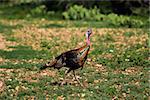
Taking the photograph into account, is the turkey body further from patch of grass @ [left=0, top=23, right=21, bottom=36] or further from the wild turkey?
patch of grass @ [left=0, top=23, right=21, bottom=36]

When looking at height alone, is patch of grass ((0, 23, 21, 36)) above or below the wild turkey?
below

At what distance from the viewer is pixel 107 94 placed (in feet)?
35.1

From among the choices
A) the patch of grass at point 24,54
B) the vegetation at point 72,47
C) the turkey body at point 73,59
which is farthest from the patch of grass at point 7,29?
the turkey body at point 73,59

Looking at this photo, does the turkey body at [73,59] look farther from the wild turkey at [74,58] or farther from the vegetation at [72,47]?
the vegetation at [72,47]

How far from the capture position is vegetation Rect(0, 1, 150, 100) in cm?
1086

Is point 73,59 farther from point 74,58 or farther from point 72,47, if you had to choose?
point 72,47

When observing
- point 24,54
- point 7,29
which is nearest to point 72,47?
point 24,54

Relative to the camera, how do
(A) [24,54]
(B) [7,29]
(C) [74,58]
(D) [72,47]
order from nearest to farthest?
(C) [74,58], (A) [24,54], (D) [72,47], (B) [7,29]

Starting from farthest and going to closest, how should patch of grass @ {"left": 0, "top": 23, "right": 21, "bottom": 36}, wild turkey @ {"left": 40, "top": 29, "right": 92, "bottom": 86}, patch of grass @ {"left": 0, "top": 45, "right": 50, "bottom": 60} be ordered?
patch of grass @ {"left": 0, "top": 23, "right": 21, "bottom": 36}
patch of grass @ {"left": 0, "top": 45, "right": 50, "bottom": 60}
wild turkey @ {"left": 40, "top": 29, "right": 92, "bottom": 86}

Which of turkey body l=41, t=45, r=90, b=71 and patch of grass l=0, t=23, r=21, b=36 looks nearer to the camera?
turkey body l=41, t=45, r=90, b=71

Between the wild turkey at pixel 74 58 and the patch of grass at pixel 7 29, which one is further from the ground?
the wild turkey at pixel 74 58

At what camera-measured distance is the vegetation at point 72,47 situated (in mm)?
10859

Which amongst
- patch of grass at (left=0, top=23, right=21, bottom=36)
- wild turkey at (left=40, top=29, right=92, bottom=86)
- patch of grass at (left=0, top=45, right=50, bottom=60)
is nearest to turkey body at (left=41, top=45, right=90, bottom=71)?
wild turkey at (left=40, top=29, right=92, bottom=86)

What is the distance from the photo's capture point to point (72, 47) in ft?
56.4
